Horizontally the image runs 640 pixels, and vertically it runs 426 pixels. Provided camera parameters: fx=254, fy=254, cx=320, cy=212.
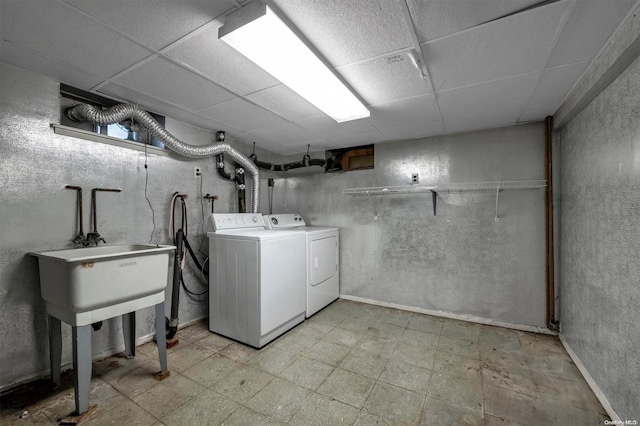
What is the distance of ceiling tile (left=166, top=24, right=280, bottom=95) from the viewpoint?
1.50 meters

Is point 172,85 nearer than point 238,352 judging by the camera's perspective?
Yes

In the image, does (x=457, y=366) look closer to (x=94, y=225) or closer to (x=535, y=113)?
(x=535, y=113)

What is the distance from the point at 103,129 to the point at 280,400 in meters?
2.61

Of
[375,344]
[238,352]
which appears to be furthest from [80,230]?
[375,344]

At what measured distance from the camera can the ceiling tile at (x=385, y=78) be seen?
1696mm

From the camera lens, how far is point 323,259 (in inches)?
135

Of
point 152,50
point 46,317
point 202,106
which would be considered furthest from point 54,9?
point 46,317

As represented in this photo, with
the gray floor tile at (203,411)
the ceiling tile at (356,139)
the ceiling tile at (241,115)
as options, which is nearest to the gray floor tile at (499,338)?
the gray floor tile at (203,411)

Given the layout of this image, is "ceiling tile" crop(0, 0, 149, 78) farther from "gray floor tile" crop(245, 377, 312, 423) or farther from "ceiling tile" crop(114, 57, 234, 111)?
"gray floor tile" crop(245, 377, 312, 423)

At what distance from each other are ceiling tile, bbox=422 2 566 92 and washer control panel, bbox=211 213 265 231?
2452 millimetres

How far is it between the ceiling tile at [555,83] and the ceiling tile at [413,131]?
86 centimetres

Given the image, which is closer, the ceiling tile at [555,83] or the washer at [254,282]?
the ceiling tile at [555,83]

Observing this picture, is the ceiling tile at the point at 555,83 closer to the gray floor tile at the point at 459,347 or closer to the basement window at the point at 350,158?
the basement window at the point at 350,158

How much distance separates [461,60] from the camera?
1661mm
